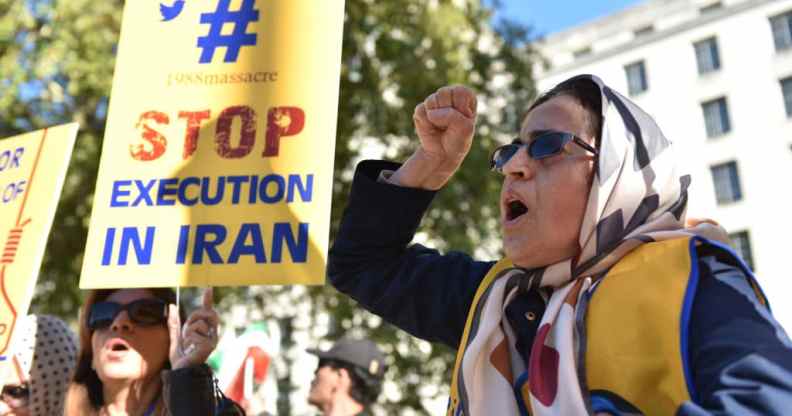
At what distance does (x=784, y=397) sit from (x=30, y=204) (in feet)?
8.22

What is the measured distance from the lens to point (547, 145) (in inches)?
73.9

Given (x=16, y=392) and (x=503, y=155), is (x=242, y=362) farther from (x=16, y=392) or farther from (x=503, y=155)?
(x=503, y=155)

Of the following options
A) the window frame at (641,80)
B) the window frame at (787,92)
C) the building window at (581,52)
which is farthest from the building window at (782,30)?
the building window at (581,52)

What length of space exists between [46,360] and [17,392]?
0.53 ft

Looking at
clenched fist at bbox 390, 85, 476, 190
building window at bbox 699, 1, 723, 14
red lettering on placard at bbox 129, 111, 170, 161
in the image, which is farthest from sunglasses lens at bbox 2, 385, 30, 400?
building window at bbox 699, 1, 723, 14

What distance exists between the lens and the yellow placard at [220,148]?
257 centimetres

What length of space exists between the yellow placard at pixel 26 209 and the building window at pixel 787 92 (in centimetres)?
2867

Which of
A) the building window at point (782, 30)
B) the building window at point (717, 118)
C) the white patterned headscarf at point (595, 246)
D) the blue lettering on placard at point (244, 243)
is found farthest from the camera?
the building window at point (717, 118)

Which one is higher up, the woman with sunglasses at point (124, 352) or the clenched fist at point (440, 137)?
the clenched fist at point (440, 137)

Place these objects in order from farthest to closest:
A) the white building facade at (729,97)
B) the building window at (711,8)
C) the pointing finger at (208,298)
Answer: the building window at (711,8)
the white building facade at (729,97)
the pointing finger at (208,298)

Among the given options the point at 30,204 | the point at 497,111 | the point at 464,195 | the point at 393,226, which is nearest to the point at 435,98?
the point at 393,226

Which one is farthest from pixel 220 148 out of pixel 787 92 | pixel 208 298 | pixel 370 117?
pixel 787 92

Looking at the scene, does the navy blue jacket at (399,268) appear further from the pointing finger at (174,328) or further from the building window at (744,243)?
the building window at (744,243)

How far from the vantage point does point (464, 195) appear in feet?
36.3
